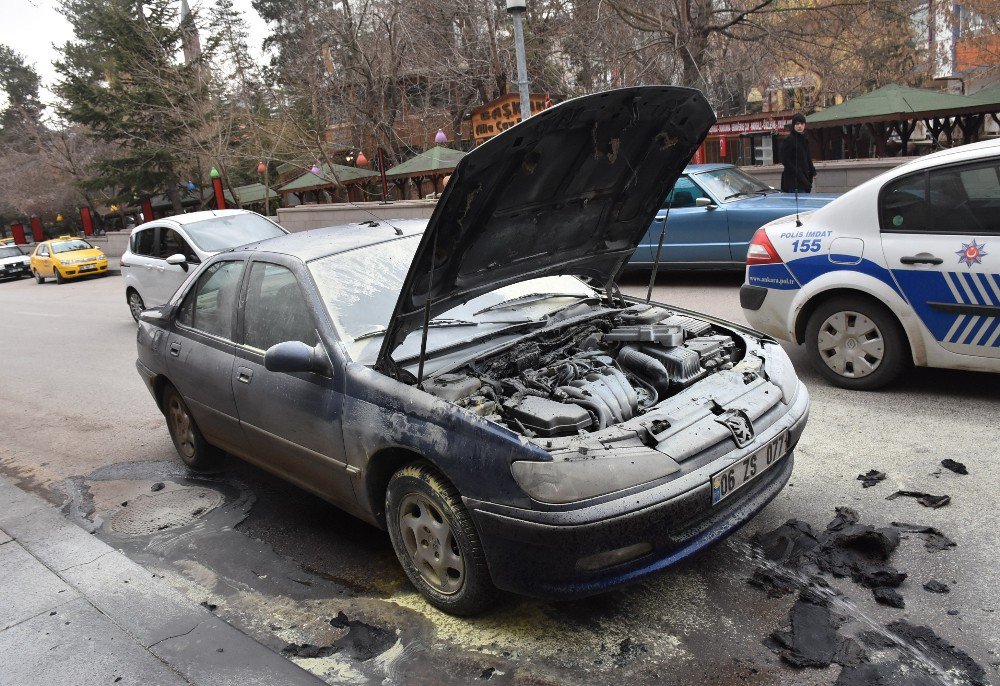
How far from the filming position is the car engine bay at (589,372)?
10.9 feet

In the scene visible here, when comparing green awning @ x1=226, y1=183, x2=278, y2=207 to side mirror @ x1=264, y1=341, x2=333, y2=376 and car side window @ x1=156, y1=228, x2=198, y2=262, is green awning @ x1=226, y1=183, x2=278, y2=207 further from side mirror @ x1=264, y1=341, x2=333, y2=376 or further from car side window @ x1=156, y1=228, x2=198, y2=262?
side mirror @ x1=264, y1=341, x2=333, y2=376

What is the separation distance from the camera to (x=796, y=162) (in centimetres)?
1183

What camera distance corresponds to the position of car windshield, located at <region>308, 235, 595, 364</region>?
3.95m

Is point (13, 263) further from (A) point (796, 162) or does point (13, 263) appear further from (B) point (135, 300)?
(A) point (796, 162)

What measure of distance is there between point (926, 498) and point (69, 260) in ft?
84.9

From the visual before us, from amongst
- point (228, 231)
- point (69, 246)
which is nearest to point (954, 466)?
point (228, 231)

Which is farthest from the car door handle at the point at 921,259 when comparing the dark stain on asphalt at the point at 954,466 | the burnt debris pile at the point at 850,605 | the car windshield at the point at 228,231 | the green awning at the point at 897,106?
the green awning at the point at 897,106

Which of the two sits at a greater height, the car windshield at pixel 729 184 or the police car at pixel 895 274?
the car windshield at pixel 729 184

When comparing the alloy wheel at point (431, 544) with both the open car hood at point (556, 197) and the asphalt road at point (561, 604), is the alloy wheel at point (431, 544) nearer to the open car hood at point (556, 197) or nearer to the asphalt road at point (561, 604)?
the asphalt road at point (561, 604)

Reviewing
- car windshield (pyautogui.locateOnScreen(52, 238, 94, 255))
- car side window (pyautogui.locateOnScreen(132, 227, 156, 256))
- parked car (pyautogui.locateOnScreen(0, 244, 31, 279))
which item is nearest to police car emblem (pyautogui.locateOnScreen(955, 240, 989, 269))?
car side window (pyautogui.locateOnScreen(132, 227, 156, 256))

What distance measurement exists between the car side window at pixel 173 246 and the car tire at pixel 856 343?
7988 mm

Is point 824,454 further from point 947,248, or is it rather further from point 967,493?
point 947,248

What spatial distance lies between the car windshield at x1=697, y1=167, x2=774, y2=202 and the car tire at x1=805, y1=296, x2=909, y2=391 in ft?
15.0

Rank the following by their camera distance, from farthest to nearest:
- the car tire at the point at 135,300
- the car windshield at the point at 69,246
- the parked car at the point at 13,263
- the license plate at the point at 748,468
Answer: the parked car at the point at 13,263, the car windshield at the point at 69,246, the car tire at the point at 135,300, the license plate at the point at 748,468
